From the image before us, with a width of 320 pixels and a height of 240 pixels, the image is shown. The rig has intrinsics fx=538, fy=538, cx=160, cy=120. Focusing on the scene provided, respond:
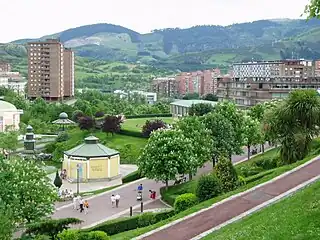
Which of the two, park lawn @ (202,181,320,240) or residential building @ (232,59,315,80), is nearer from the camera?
park lawn @ (202,181,320,240)

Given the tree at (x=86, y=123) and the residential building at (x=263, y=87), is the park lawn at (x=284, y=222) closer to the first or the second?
the tree at (x=86, y=123)

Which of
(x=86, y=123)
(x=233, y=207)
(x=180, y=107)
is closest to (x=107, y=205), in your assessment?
(x=233, y=207)

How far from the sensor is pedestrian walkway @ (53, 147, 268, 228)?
29.8m

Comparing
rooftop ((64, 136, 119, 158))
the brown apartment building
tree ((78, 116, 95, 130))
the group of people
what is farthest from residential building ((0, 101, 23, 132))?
the group of people

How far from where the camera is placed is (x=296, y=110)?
28344 mm

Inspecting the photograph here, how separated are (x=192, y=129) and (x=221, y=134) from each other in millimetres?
2691

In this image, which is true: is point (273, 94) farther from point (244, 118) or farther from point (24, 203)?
point (24, 203)

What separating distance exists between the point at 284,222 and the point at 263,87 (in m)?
65.1

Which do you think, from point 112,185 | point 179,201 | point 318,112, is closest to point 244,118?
point 112,185

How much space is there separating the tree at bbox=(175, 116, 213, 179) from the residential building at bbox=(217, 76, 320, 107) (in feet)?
128

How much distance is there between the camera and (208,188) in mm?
22688

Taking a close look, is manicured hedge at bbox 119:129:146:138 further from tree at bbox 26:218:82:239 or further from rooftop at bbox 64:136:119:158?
tree at bbox 26:218:82:239

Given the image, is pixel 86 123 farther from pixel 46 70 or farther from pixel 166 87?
pixel 166 87

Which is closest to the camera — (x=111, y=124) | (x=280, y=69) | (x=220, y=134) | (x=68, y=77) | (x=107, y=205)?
(x=107, y=205)
